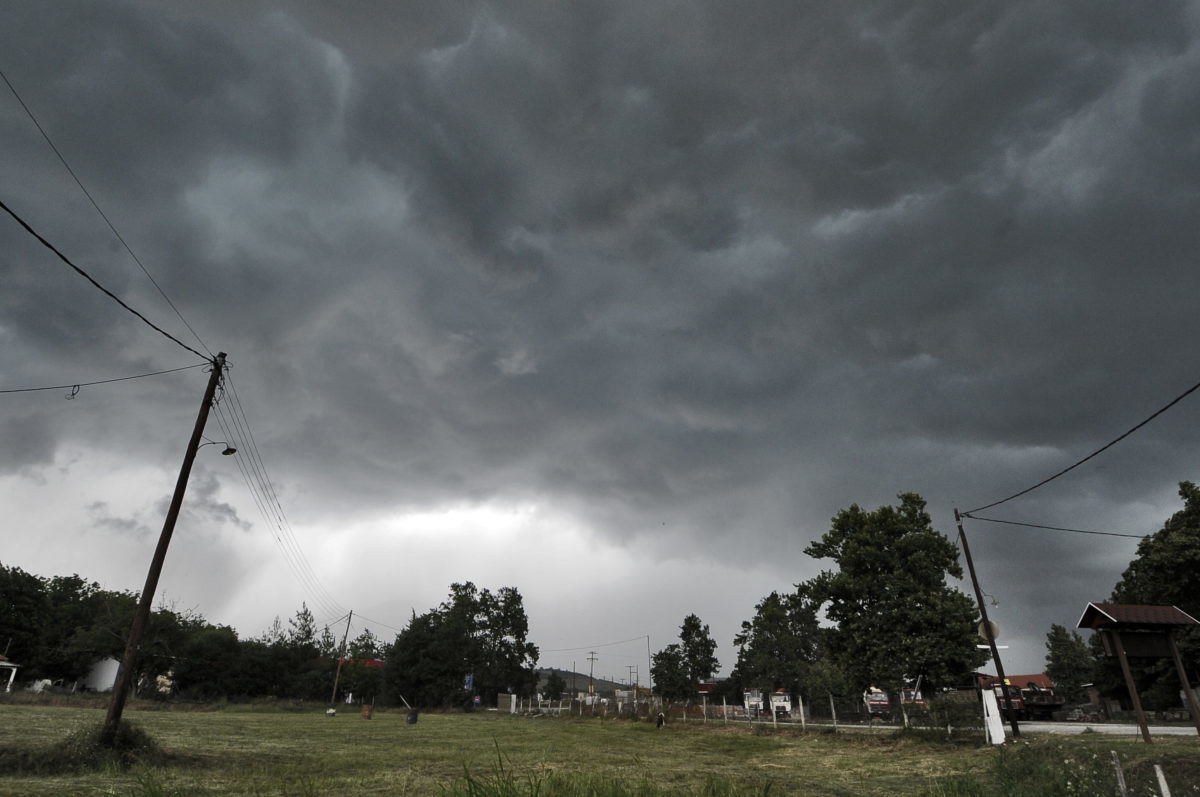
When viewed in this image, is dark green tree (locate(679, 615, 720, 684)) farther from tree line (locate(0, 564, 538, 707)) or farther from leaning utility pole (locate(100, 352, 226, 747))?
leaning utility pole (locate(100, 352, 226, 747))

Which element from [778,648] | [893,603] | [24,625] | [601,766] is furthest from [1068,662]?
[24,625]

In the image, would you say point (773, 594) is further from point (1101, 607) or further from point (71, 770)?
point (71, 770)

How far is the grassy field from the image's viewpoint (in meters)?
10.8

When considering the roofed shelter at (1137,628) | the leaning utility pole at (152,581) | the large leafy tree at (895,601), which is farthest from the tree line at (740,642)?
the leaning utility pole at (152,581)

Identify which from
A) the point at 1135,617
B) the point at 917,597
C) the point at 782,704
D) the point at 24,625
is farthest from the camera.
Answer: the point at 782,704

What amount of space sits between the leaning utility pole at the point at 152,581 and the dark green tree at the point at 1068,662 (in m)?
99.3

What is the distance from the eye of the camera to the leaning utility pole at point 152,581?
1809 cm

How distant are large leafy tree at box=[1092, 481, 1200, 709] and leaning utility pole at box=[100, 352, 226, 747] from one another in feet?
159

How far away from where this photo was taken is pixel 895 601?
107 feet

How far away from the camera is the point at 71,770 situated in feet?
53.0

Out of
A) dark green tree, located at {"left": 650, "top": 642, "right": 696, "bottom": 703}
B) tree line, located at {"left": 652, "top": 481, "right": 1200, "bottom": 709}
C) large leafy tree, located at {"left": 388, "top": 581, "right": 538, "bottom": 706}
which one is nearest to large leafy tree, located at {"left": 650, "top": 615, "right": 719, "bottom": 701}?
dark green tree, located at {"left": 650, "top": 642, "right": 696, "bottom": 703}

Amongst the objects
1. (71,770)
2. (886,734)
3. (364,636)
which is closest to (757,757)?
(886,734)

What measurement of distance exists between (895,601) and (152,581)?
3196cm

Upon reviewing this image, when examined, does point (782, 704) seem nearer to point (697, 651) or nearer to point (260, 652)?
point (697, 651)
